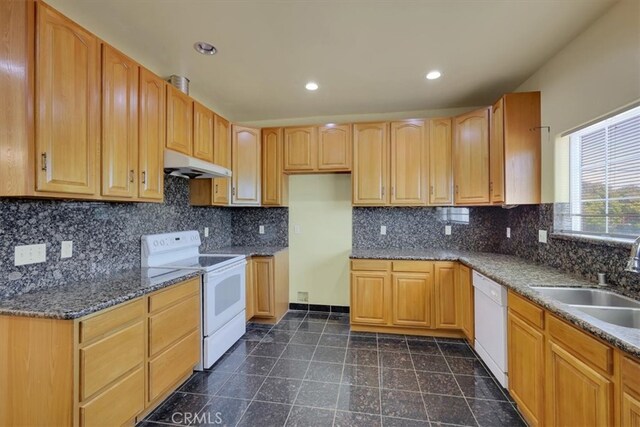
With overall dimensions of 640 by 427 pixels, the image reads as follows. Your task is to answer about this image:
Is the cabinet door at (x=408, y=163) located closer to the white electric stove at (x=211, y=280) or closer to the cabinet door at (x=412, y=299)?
the cabinet door at (x=412, y=299)

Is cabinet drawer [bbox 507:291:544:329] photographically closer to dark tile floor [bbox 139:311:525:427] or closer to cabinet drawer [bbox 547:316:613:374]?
cabinet drawer [bbox 547:316:613:374]

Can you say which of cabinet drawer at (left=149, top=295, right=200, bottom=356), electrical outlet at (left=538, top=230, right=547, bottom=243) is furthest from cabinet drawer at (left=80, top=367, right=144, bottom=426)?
electrical outlet at (left=538, top=230, right=547, bottom=243)

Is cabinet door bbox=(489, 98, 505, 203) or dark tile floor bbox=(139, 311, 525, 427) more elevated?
cabinet door bbox=(489, 98, 505, 203)

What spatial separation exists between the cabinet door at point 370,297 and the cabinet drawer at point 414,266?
15 centimetres

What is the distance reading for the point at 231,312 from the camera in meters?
2.74

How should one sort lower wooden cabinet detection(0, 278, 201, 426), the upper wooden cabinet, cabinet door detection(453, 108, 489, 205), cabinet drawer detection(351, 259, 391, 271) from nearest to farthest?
lower wooden cabinet detection(0, 278, 201, 426) < the upper wooden cabinet < cabinet door detection(453, 108, 489, 205) < cabinet drawer detection(351, 259, 391, 271)

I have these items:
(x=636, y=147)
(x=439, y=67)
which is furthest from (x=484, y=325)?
(x=439, y=67)

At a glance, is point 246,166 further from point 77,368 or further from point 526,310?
point 526,310

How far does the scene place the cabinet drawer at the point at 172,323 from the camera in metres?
A: 1.80

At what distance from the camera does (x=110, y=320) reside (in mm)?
1483

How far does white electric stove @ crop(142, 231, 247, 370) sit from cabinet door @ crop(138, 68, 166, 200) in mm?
532

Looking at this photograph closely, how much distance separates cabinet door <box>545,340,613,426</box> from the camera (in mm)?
1135

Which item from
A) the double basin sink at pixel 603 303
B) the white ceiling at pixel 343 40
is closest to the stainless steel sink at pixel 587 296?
the double basin sink at pixel 603 303

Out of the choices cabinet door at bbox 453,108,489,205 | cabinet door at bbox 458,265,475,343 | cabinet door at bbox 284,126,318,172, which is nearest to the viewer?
cabinet door at bbox 458,265,475,343
